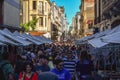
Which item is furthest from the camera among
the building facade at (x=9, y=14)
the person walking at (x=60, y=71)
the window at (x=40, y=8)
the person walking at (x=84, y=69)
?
the window at (x=40, y=8)

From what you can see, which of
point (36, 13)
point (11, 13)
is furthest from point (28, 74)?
point (36, 13)

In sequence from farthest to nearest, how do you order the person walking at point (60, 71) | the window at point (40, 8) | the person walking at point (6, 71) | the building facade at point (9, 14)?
the window at point (40, 8) → the building facade at point (9, 14) → the person walking at point (6, 71) → the person walking at point (60, 71)

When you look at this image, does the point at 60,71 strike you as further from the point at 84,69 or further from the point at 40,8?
the point at 40,8

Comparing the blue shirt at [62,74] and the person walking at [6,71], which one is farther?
the person walking at [6,71]

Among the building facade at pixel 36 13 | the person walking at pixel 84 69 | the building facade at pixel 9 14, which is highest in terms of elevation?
the building facade at pixel 36 13

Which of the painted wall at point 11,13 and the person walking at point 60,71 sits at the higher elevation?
the painted wall at point 11,13

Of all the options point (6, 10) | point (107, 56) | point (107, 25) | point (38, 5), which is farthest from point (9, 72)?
point (38, 5)

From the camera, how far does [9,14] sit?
111 ft

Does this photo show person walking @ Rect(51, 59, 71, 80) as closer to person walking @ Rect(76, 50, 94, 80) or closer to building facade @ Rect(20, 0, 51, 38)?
person walking @ Rect(76, 50, 94, 80)

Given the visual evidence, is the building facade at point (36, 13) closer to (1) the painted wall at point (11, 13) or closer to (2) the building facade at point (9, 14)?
(1) the painted wall at point (11, 13)

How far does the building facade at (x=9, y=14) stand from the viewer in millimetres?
31094

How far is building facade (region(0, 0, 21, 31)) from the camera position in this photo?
102 ft

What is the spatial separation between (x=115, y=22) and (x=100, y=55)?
15.6m

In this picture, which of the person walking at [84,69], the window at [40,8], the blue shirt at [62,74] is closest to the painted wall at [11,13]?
the person walking at [84,69]
